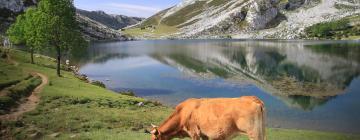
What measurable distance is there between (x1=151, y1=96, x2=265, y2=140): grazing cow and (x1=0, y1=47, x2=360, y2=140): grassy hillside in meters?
9.85

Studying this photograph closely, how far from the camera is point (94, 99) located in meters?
48.5

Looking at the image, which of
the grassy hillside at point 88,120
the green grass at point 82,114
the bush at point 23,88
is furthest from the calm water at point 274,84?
the bush at point 23,88

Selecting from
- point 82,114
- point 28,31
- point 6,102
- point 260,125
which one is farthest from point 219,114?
point 28,31

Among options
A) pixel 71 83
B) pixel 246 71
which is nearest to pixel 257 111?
pixel 71 83

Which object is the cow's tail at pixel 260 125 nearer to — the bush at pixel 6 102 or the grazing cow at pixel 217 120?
the grazing cow at pixel 217 120

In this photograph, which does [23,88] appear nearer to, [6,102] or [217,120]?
[6,102]

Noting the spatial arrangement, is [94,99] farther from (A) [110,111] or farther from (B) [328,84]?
(B) [328,84]

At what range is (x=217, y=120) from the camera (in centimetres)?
2052

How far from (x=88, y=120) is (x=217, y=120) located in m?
20.3

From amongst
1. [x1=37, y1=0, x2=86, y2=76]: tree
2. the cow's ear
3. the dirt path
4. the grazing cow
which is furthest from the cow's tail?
[x1=37, y1=0, x2=86, y2=76]: tree

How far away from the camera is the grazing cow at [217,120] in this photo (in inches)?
774

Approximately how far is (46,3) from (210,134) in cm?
5498

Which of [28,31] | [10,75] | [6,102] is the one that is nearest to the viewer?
[6,102]

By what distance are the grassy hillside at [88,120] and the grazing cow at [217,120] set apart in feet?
32.3
